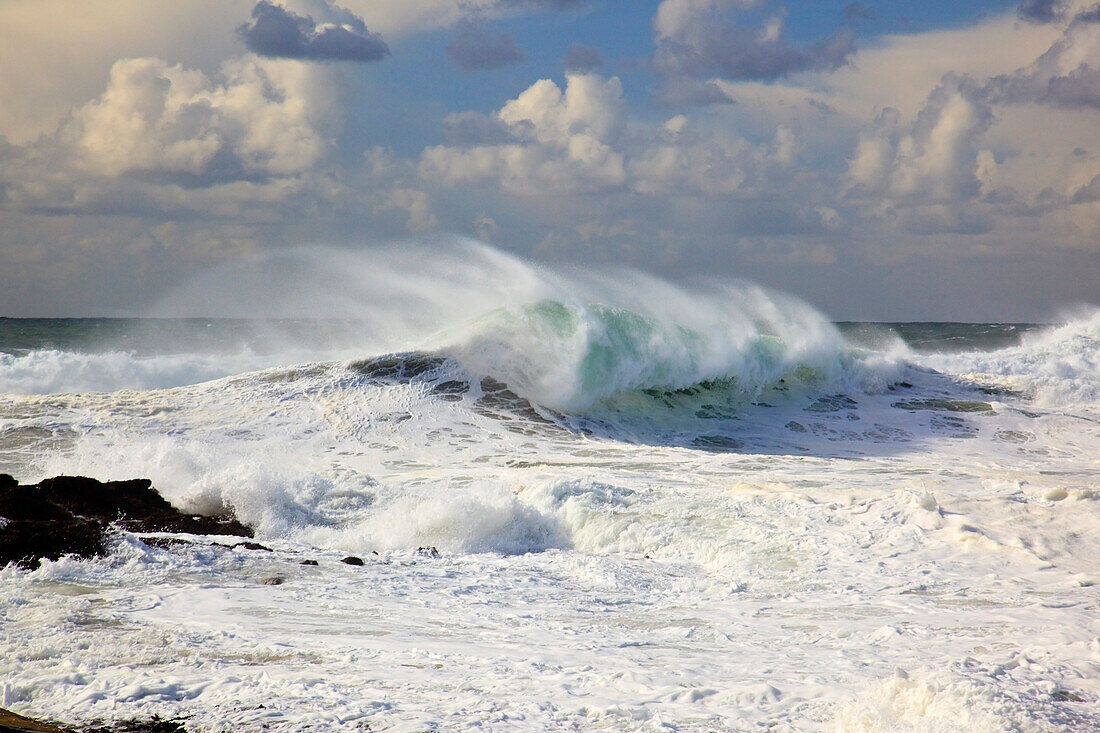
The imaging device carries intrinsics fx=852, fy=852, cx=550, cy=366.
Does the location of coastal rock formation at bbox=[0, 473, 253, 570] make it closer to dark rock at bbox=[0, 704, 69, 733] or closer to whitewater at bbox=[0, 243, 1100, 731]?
whitewater at bbox=[0, 243, 1100, 731]

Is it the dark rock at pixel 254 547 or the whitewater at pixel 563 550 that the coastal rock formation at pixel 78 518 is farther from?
the dark rock at pixel 254 547

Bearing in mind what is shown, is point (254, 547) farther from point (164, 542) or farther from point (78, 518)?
point (78, 518)

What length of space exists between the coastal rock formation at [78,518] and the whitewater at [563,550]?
31 cm

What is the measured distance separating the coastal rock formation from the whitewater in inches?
12.3

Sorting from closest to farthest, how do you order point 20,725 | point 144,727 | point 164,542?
point 20,725, point 144,727, point 164,542

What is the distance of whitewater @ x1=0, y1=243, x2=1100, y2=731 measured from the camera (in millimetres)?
4344

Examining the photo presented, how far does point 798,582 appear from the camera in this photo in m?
6.89

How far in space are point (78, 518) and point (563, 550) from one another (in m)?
4.69

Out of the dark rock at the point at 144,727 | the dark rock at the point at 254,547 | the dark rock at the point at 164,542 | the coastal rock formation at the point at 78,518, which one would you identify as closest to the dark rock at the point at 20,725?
the dark rock at the point at 144,727

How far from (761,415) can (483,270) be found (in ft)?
24.7

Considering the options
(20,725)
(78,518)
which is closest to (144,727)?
(20,725)

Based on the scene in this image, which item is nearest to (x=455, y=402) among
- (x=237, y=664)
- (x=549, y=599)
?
(x=549, y=599)

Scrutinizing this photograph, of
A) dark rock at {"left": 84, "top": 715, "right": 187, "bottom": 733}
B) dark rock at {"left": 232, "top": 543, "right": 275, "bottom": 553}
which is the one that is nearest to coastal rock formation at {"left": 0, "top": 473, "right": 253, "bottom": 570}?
dark rock at {"left": 232, "top": 543, "right": 275, "bottom": 553}

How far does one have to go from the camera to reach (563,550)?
28.4ft
